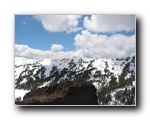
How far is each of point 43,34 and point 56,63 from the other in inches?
13.8

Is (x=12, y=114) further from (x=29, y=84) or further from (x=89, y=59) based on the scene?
(x=89, y=59)

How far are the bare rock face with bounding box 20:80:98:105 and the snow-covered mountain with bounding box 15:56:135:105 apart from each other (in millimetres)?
55

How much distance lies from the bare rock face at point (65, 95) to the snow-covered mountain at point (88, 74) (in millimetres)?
55

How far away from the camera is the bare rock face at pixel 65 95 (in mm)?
3998

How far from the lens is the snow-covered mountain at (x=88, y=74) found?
3.96m

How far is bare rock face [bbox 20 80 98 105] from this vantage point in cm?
400

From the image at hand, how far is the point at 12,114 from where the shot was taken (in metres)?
4.07

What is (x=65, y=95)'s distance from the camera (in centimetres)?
402

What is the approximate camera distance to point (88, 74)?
4000 mm

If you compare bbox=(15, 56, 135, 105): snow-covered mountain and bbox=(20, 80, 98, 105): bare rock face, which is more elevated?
bbox=(15, 56, 135, 105): snow-covered mountain

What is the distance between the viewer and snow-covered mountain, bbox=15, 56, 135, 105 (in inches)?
156

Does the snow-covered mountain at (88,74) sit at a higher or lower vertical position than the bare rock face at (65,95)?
higher

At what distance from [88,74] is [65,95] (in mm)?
342

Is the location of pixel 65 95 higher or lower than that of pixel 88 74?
lower
